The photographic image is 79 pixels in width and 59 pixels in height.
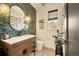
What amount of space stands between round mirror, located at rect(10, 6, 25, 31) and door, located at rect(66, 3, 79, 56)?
657mm

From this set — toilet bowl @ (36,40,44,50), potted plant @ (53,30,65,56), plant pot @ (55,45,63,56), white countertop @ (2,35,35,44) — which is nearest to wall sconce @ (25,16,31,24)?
white countertop @ (2,35,35,44)

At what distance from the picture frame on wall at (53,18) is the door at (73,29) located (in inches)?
6.7

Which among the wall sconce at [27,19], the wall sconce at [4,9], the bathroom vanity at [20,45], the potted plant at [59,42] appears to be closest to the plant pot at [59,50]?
the potted plant at [59,42]

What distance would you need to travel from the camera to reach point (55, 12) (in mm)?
1751

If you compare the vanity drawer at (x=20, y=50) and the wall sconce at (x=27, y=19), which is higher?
the wall sconce at (x=27, y=19)

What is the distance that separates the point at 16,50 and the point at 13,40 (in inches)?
5.8

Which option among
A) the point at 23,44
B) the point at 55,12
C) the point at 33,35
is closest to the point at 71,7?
the point at 55,12

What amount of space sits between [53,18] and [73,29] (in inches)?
12.5

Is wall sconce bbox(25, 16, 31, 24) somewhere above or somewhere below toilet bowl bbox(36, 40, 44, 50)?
above

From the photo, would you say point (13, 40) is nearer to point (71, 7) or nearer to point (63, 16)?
point (63, 16)

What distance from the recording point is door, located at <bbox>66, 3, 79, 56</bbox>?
64.6 inches

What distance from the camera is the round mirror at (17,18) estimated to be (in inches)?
67.6

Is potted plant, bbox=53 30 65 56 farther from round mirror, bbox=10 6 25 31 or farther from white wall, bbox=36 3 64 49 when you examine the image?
round mirror, bbox=10 6 25 31

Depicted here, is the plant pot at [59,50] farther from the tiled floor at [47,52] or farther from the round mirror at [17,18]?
the round mirror at [17,18]
